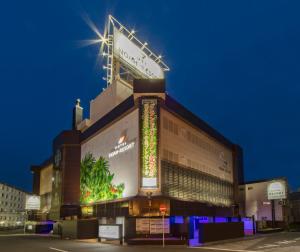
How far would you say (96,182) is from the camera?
5738 cm

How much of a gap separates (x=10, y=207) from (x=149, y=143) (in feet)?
340

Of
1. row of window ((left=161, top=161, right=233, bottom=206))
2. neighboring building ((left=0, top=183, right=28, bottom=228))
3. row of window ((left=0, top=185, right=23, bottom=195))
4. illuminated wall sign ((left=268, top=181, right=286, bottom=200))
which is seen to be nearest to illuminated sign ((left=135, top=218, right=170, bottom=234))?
row of window ((left=161, top=161, right=233, bottom=206))

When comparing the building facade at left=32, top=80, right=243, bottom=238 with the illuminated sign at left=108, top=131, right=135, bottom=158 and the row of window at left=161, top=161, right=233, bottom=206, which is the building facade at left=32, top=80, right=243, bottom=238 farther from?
the illuminated sign at left=108, top=131, right=135, bottom=158

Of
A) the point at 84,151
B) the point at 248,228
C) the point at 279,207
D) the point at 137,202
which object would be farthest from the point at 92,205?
the point at 279,207

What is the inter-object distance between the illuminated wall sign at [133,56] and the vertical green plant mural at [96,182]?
56.7 feet

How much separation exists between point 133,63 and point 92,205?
25161mm

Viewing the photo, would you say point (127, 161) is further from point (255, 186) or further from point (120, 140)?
point (255, 186)

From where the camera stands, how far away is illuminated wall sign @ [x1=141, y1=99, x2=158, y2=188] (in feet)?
146

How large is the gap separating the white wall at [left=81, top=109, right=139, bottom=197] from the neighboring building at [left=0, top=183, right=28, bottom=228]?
8113cm

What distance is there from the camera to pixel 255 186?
263 ft

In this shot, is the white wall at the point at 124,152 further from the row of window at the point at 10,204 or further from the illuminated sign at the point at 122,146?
the row of window at the point at 10,204

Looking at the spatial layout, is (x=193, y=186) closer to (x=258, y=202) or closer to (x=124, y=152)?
(x=124, y=152)

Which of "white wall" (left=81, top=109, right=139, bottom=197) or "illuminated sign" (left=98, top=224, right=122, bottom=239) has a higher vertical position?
"white wall" (left=81, top=109, right=139, bottom=197)

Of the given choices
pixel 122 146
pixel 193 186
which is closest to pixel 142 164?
pixel 122 146
